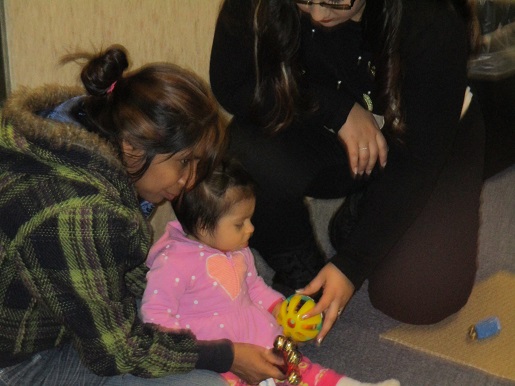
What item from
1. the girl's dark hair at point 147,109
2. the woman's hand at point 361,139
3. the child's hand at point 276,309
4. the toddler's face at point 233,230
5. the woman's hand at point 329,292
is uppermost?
the girl's dark hair at point 147,109

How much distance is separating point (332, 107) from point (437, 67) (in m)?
0.25

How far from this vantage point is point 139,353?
3.55 ft

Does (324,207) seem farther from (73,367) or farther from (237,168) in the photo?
(73,367)

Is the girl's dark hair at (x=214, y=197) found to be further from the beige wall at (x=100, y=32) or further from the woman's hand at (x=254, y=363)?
the beige wall at (x=100, y=32)

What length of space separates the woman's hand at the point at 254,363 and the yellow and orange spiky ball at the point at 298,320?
0.11 metres

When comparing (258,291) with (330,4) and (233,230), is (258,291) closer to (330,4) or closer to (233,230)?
(233,230)

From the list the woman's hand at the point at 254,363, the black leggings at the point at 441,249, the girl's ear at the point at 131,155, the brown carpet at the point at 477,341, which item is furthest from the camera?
the black leggings at the point at 441,249

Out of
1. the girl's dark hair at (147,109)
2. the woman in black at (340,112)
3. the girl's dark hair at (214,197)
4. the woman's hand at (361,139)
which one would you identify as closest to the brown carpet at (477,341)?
the woman in black at (340,112)

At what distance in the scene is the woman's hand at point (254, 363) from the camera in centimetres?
125

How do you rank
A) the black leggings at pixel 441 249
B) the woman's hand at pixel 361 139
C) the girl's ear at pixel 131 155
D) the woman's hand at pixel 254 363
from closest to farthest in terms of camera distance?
the girl's ear at pixel 131 155 → the woman's hand at pixel 254 363 → the woman's hand at pixel 361 139 → the black leggings at pixel 441 249

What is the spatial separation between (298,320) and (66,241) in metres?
0.60

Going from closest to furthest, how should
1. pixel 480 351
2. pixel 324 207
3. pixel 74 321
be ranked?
pixel 74 321, pixel 480 351, pixel 324 207

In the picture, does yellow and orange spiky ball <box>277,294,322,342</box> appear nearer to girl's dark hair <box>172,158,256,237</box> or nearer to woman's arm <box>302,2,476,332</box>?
woman's arm <box>302,2,476,332</box>

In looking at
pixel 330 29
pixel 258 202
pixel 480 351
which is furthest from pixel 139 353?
pixel 480 351
